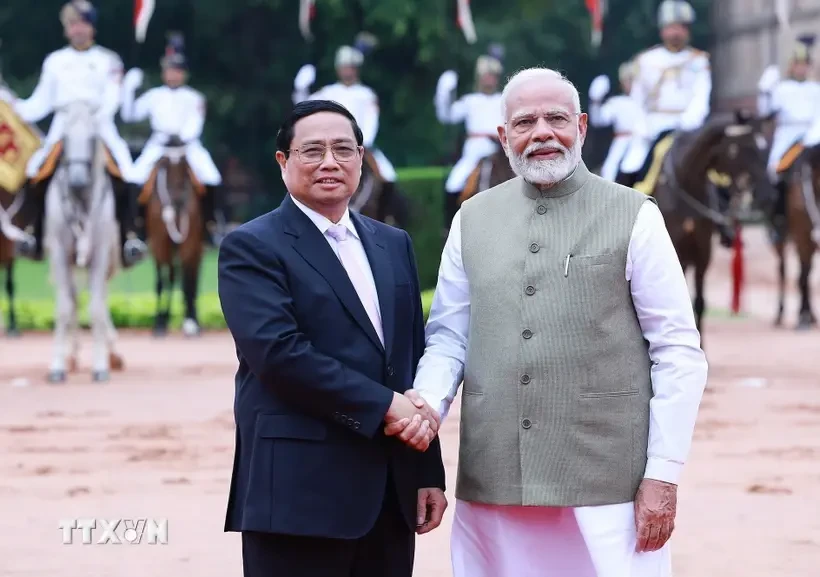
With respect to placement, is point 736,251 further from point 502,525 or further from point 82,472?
point 502,525

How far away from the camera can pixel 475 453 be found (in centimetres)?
386

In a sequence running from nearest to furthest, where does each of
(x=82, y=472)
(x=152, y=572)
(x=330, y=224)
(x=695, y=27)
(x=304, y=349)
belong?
(x=304, y=349)
(x=330, y=224)
(x=152, y=572)
(x=82, y=472)
(x=695, y=27)

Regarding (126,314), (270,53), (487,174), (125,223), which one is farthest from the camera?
(270,53)

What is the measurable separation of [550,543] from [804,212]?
13449mm

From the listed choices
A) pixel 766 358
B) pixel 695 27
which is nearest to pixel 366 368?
pixel 766 358

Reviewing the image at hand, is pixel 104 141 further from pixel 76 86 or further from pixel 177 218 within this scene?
pixel 177 218

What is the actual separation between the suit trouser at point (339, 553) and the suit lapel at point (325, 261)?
16.3 inches

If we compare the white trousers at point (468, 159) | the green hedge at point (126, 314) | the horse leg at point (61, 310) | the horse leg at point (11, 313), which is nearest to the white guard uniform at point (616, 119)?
the white trousers at point (468, 159)

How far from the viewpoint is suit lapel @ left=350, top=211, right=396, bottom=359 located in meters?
3.73

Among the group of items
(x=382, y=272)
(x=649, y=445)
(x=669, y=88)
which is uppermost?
(x=669, y=88)

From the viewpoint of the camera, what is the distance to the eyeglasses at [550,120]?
380 cm

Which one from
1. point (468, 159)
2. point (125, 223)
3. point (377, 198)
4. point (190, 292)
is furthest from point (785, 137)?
point (125, 223)

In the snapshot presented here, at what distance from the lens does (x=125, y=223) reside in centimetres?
1245

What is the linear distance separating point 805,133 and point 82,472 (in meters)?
11.3
